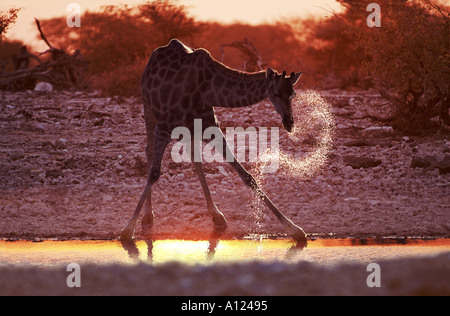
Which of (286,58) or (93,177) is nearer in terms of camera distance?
(93,177)

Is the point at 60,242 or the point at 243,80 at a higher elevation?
the point at 243,80

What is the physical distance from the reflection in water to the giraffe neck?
1.29 meters

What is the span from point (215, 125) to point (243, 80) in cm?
67

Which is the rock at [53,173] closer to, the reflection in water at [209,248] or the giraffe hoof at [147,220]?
the giraffe hoof at [147,220]

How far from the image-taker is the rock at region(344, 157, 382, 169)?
11.2 meters

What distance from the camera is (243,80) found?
7.27m

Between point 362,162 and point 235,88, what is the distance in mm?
4412

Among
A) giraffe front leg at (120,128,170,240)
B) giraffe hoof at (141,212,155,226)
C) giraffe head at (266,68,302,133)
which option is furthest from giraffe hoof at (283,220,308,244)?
giraffe hoof at (141,212,155,226)

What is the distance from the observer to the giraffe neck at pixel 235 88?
711cm

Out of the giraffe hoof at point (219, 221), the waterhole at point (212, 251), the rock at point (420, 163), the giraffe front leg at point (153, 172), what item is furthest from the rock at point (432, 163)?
the giraffe front leg at point (153, 172)

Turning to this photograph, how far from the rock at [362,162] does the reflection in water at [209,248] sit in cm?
386
